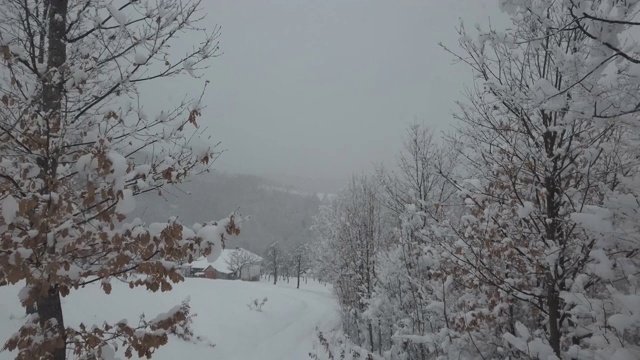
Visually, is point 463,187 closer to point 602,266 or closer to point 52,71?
point 602,266

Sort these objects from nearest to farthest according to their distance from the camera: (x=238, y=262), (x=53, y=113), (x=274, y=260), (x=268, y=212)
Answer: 1. (x=53, y=113)
2. (x=238, y=262)
3. (x=274, y=260)
4. (x=268, y=212)

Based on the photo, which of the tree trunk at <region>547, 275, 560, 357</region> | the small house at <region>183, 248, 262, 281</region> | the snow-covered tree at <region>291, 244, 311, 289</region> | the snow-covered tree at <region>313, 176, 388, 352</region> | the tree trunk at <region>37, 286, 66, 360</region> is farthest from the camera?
the snow-covered tree at <region>291, 244, 311, 289</region>

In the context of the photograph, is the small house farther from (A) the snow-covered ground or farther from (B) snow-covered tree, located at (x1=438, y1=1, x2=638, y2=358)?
(B) snow-covered tree, located at (x1=438, y1=1, x2=638, y2=358)

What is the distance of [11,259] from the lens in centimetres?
261

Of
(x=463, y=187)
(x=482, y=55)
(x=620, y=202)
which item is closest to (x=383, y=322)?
(x=463, y=187)

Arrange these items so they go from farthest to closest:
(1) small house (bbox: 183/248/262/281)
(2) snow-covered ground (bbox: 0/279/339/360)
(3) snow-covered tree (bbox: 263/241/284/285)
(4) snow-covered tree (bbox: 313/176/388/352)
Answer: (3) snow-covered tree (bbox: 263/241/284/285) → (1) small house (bbox: 183/248/262/281) → (4) snow-covered tree (bbox: 313/176/388/352) → (2) snow-covered ground (bbox: 0/279/339/360)

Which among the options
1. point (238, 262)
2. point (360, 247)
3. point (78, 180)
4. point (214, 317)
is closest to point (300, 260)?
point (238, 262)

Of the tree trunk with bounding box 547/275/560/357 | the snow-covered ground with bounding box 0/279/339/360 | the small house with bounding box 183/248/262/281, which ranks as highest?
the tree trunk with bounding box 547/275/560/357

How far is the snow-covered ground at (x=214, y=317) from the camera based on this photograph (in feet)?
41.3

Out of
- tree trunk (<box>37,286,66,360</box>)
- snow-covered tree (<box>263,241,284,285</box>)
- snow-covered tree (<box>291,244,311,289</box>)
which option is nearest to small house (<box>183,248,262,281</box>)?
snow-covered tree (<box>263,241,284,285</box>)

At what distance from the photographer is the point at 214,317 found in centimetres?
1945

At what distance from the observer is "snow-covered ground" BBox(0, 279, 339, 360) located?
12594 mm

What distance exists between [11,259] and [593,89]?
4113mm

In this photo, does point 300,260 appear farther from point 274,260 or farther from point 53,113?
point 53,113
